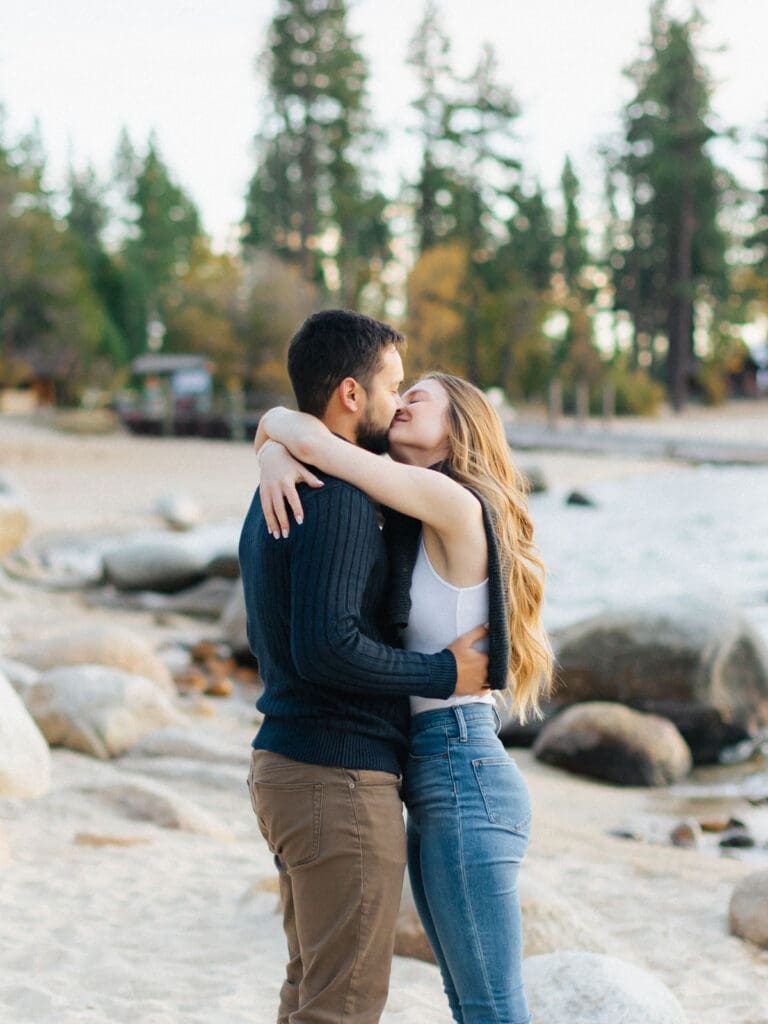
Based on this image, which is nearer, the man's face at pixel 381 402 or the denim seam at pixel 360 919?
the denim seam at pixel 360 919

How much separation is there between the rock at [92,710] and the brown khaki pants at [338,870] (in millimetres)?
4125

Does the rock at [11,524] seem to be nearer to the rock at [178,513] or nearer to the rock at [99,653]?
the rock at [178,513]

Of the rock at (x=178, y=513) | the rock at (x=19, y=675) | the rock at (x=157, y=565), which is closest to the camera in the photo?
the rock at (x=19, y=675)

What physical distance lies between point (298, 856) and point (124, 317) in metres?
59.1

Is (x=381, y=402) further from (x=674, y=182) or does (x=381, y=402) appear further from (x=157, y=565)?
(x=674, y=182)

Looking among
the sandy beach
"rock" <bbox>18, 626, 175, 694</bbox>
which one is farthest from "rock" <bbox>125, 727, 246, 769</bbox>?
"rock" <bbox>18, 626, 175, 694</bbox>

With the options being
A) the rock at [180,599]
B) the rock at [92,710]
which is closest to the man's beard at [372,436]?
the rock at [92,710]

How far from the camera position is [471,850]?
2104mm

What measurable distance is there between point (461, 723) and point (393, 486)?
0.46 m

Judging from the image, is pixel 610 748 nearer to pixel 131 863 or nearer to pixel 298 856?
pixel 131 863

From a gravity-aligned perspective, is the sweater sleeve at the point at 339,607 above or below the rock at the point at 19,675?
above

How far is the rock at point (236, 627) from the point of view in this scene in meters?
9.49

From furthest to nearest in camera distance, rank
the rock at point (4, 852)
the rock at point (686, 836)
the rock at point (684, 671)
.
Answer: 1. the rock at point (684, 671)
2. the rock at point (686, 836)
3. the rock at point (4, 852)

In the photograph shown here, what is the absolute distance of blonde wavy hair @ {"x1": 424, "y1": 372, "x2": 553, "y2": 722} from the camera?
2.26m
